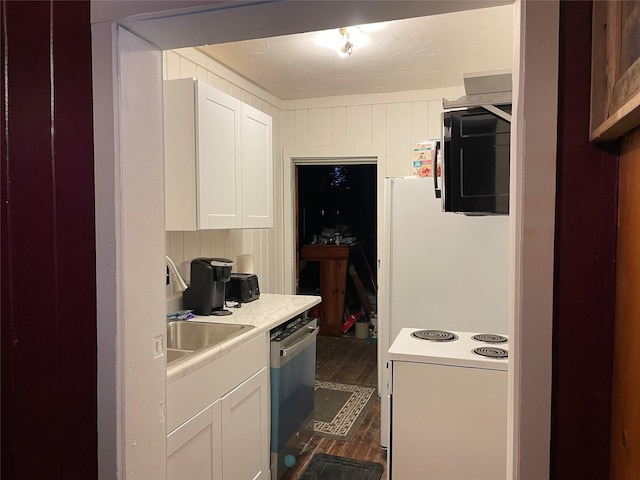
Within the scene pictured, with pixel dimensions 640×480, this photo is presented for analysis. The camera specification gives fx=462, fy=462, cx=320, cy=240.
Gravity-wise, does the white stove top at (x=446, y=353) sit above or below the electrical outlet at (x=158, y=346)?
below

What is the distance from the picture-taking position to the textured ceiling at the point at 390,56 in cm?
232

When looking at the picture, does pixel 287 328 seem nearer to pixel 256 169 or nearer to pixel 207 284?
pixel 207 284

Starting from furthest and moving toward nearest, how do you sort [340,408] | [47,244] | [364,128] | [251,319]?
[364,128]
[340,408]
[251,319]
[47,244]

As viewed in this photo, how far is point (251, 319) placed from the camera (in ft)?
7.72

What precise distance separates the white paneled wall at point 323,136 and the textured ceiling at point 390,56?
126 millimetres

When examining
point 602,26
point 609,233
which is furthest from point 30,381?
point 602,26

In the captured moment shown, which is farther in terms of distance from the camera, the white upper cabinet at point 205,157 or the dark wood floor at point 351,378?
the dark wood floor at point 351,378

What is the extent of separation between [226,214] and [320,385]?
77.2 inches

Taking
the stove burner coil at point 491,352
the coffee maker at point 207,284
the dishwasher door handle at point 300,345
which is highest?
the coffee maker at point 207,284

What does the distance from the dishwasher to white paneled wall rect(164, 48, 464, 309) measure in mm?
893

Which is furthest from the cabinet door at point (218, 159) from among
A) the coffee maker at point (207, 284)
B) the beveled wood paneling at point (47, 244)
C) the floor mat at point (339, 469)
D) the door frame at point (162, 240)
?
the floor mat at point (339, 469)

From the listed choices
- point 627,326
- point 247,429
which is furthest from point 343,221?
point 627,326

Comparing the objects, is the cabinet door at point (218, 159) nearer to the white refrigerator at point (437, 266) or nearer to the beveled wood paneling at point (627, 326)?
the white refrigerator at point (437, 266)

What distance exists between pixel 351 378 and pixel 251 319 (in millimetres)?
1911
